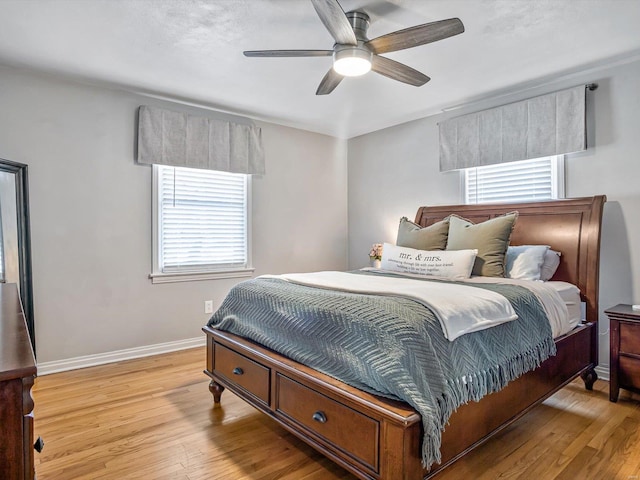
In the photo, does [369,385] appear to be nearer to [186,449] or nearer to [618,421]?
[186,449]

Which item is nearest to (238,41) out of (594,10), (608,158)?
(594,10)

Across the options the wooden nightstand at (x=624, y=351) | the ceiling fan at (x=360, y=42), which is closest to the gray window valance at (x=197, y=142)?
the ceiling fan at (x=360, y=42)

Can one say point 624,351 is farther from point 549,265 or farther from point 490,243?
point 490,243

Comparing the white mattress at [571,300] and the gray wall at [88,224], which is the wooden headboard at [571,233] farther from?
the gray wall at [88,224]

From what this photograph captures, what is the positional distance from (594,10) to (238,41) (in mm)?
2166

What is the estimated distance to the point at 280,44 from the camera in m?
2.64

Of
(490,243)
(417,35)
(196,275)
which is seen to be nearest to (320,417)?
(490,243)

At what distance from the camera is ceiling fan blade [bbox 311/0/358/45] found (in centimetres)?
180

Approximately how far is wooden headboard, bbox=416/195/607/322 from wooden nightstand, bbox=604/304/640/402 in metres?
0.23

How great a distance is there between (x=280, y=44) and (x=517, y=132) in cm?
217

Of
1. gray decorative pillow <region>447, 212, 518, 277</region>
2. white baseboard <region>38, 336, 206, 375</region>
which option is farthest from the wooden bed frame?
white baseboard <region>38, 336, 206, 375</region>

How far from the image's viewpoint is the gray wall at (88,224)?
10.1ft

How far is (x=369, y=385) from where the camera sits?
1.60m

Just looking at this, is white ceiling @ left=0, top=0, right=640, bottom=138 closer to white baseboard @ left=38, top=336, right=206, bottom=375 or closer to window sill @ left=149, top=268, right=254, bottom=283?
window sill @ left=149, top=268, right=254, bottom=283
